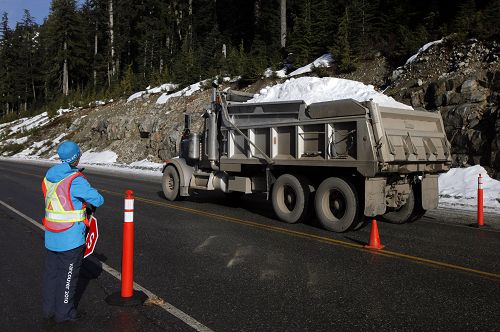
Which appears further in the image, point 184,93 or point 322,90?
point 184,93

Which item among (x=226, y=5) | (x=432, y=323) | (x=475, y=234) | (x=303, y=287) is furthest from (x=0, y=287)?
Answer: (x=226, y=5)

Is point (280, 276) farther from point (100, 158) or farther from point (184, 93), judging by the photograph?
point (100, 158)

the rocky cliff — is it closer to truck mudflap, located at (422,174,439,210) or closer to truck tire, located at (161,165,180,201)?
truck mudflap, located at (422,174,439,210)

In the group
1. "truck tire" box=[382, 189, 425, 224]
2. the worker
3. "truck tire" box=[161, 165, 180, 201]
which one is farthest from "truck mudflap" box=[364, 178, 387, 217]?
"truck tire" box=[161, 165, 180, 201]

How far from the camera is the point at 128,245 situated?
181 inches

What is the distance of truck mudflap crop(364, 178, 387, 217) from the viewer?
26.2 ft

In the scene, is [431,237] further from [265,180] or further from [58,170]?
[58,170]

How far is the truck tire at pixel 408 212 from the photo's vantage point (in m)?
9.35

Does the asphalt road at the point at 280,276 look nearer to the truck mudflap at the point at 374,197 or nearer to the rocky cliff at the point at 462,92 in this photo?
the truck mudflap at the point at 374,197

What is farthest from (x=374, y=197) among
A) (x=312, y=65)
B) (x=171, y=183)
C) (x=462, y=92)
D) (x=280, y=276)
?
(x=312, y=65)

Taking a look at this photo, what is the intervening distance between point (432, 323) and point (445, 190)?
1000 centimetres

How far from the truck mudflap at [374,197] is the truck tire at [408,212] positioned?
1455 mm

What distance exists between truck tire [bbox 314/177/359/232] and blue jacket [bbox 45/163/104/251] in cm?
521

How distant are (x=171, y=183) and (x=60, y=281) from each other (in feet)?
29.4
